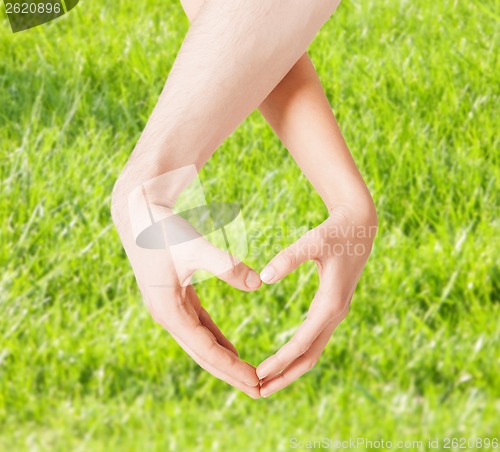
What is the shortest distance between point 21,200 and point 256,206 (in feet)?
1.52

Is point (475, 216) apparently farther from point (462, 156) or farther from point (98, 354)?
point (98, 354)

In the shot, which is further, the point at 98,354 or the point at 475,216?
the point at 475,216

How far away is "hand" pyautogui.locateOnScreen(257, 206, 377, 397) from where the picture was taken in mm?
820

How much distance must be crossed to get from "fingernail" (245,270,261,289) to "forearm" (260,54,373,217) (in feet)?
0.57

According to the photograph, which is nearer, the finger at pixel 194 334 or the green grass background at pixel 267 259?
the finger at pixel 194 334

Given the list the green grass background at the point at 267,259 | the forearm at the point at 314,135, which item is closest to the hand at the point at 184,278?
the forearm at the point at 314,135

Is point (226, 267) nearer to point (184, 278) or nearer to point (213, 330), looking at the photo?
point (184, 278)

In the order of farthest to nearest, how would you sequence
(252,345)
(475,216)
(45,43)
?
(45,43) < (475,216) < (252,345)

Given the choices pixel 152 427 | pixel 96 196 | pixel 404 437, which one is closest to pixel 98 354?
pixel 152 427

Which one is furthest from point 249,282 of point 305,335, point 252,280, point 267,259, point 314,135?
point 267,259

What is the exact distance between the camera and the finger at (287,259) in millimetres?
807

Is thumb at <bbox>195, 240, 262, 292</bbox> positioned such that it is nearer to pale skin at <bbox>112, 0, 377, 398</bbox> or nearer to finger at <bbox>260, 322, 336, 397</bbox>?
pale skin at <bbox>112, 0, 377, 398</bbox>

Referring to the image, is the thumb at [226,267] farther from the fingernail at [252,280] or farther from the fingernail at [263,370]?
the fingernail at [263,370]

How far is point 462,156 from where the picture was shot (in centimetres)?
172
